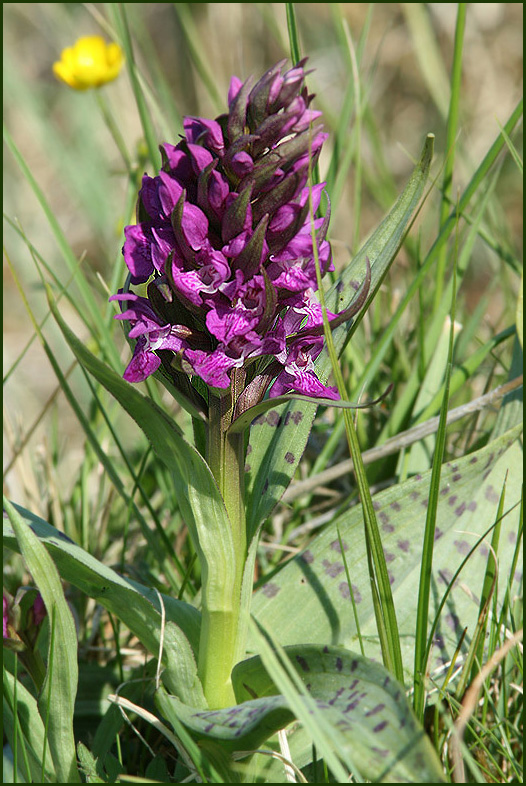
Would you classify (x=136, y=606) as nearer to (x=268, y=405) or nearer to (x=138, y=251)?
(x=268, y=405)

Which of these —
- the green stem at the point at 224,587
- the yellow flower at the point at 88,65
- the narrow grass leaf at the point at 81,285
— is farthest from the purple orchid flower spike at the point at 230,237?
the yellow flower at the point at 88,65

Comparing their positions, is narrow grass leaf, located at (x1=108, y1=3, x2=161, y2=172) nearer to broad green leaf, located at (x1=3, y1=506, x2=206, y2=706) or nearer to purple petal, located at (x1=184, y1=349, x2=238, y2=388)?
purple petal, located at (x1=184, y1=349, x2=238, y2=388)

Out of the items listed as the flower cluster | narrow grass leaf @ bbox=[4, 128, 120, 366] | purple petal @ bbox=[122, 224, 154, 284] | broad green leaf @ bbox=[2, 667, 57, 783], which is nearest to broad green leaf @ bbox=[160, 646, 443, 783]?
broad green leaf @ bbox=[2, 667, 57, 783]

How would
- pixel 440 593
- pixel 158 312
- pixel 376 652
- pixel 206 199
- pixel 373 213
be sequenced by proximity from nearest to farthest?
pixel 206 199 → pixel 158 312 → pixel 376 652 → pixel 440 593 → pixel 373 213

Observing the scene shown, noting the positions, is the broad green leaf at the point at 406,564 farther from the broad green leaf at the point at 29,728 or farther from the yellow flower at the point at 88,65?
the yellow flower at the point at 88,65

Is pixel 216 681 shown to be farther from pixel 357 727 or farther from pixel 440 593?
pixel 440 593

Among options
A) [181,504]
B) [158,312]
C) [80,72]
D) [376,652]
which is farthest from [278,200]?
[80,72]

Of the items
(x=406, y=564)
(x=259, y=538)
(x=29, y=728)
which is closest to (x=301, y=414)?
(x=259, y=538)
